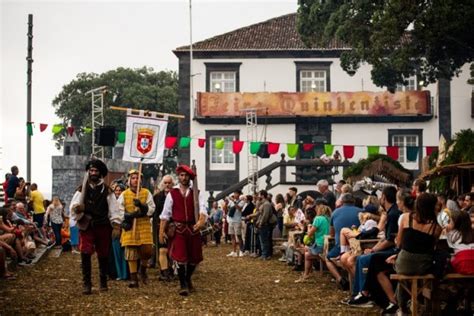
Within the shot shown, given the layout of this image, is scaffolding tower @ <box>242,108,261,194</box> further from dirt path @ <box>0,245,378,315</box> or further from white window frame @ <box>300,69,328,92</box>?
dirt path @ <box>0,245,378,315</box>

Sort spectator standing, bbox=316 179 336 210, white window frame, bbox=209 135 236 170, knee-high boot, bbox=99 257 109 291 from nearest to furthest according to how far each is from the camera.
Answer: knee-high boot, bbox=99 257 109 291 → spectator standing, bbox=316 179 336 210 → white window frame, bbox=209 135 236 170

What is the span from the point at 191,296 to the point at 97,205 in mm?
1871

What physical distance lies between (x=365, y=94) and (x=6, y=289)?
35.5 meters

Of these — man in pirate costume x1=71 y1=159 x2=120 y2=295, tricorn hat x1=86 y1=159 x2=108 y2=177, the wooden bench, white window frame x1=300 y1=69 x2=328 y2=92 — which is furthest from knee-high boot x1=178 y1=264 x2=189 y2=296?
white window frame x1=300 y1=69 x2=328 y2=92

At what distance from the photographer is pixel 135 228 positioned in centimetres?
1545

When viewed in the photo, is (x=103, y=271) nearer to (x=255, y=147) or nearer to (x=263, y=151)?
(x=255, y=147)

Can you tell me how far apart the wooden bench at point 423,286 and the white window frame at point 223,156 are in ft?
128

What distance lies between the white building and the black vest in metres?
33.9

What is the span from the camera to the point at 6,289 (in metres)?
15.2

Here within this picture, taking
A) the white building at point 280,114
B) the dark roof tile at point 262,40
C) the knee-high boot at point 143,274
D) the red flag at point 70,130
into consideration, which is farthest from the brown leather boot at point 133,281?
the dark roof tile at point 262,40

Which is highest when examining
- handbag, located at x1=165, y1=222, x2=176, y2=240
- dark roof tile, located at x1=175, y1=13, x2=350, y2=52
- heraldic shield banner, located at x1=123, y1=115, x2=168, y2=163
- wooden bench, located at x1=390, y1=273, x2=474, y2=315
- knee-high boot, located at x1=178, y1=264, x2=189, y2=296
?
dark roof tile, located at x1=175, y1=13, x2=350, y2=52

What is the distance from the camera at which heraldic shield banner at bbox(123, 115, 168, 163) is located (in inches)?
677

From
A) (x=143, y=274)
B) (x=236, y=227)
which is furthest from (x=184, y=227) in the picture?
(x=236, y=227)

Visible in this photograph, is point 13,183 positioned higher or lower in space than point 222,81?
lower
